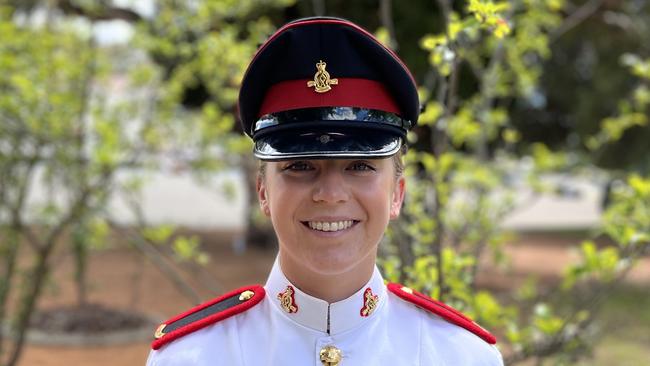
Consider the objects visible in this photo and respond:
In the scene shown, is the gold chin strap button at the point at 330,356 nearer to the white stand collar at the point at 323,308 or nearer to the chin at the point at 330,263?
the white stand collar at the point at 323,308

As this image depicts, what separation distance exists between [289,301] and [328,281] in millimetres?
89

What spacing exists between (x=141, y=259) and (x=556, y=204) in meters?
21.2

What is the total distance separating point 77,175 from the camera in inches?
212

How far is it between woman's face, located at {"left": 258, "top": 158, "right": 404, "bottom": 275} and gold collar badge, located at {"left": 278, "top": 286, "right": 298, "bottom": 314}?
95 mm

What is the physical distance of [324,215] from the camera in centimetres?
140

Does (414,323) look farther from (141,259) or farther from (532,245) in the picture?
(532,245)

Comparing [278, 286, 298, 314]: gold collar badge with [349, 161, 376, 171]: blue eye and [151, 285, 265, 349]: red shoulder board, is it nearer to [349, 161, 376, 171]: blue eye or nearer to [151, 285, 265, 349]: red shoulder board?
[151, 285, 265, 349]: red shoulder board

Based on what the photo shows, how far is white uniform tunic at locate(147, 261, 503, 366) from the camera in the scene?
149 cm

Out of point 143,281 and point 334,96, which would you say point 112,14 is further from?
point 334,96

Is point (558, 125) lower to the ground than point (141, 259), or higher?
higher

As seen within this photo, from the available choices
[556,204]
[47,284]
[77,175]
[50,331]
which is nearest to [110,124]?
[77,175]

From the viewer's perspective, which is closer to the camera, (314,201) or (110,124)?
(314,201)

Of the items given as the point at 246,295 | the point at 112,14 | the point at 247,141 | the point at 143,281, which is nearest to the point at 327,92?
the point at 246,295

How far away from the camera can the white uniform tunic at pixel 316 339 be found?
1490 millimetres
